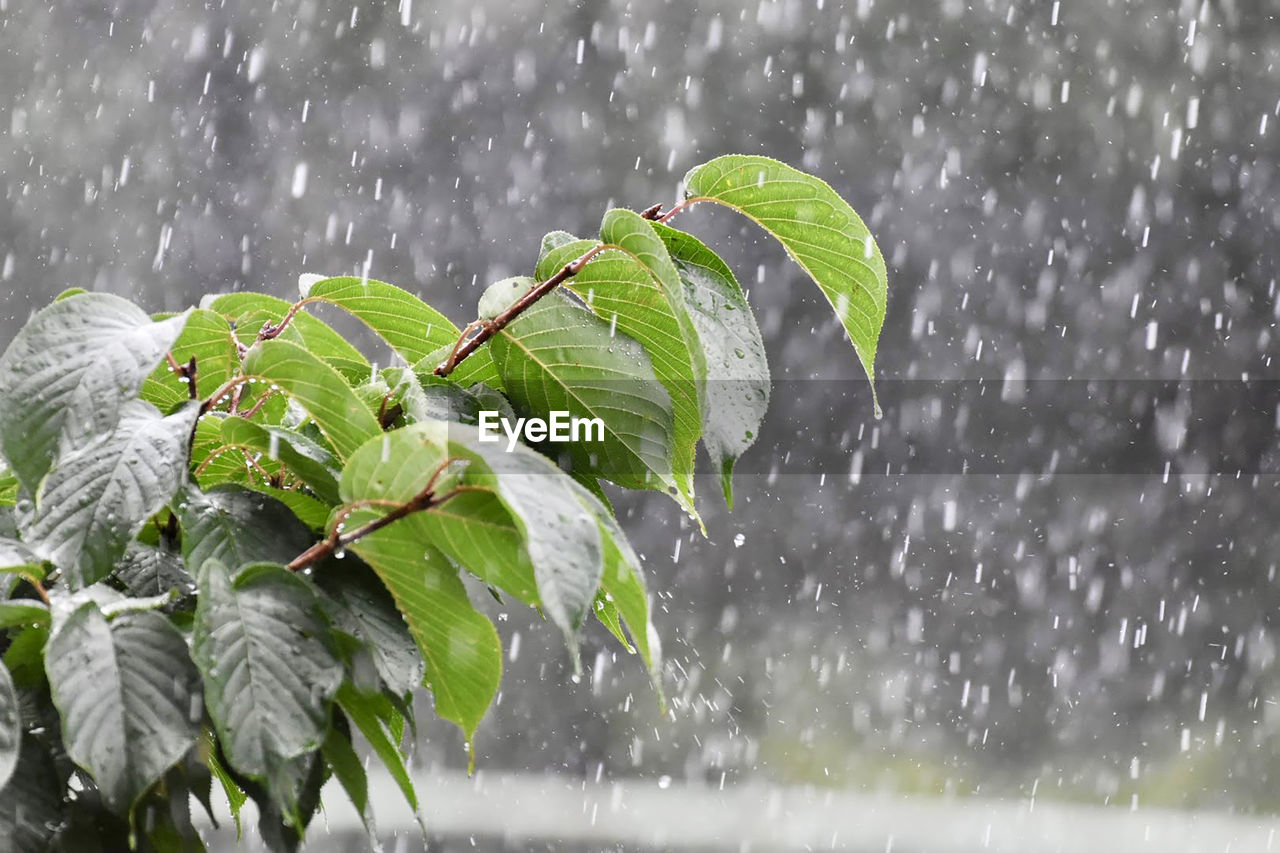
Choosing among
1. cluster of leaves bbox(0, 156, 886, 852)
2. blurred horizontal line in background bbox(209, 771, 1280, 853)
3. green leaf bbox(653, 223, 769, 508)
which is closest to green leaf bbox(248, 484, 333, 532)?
cluster of leaves bbox(0, 156, 886, 852)

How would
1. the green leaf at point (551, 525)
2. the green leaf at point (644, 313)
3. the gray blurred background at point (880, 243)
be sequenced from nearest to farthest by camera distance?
1. the green leaf at point (551, 525)
2. the green leaf at point (644, 313)
3. the gray blurred background at point (880, 243)

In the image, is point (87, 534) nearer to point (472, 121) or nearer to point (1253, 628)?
point (472, 121)

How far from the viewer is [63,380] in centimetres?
22

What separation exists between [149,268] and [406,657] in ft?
10.7

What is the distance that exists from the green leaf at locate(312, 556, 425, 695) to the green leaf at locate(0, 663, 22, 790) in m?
0.06

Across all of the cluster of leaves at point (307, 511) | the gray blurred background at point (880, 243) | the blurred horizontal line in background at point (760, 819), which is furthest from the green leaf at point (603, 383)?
the blurred horizontal line in background at point (760, 819)

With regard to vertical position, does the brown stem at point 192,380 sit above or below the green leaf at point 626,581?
above

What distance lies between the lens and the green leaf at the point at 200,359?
0.29 metres

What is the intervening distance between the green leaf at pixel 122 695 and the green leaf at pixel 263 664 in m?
0.01

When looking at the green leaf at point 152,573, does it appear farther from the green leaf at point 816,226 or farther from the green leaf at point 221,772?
the green leaf at point 816,226

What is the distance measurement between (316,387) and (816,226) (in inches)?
5.7

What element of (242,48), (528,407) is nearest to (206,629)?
(528,407)

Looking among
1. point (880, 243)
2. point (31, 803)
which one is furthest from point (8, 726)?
point (880, 243)

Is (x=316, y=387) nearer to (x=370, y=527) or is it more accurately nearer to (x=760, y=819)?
(x=370, y=527)
